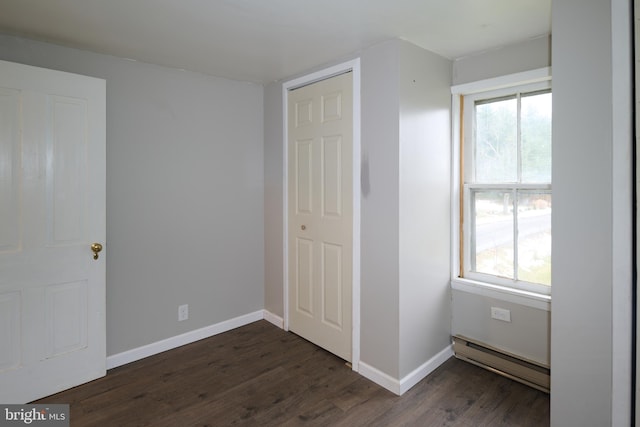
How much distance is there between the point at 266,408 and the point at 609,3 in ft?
8.58

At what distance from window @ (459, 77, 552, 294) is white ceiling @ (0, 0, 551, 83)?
440mm

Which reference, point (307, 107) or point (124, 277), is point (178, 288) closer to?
point (124, 277)

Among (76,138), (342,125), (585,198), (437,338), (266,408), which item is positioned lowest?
(266,408)

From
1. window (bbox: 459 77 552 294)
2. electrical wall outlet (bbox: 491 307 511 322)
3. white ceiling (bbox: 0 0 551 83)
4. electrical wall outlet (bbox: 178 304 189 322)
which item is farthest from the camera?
electrical wall outlet (bbox: 178 304 189 322)

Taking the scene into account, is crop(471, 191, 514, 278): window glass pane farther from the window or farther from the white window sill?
the white window sill

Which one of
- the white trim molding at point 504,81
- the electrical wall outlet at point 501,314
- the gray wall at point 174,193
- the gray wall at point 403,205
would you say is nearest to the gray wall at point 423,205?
the gray wall at point 403,205

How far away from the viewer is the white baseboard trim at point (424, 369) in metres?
2.35

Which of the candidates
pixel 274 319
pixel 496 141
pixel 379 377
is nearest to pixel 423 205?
pixel 496 141

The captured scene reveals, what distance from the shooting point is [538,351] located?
2385mm

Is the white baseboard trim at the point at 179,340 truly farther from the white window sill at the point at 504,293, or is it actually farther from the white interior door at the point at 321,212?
the white window sill at the point at 504,293

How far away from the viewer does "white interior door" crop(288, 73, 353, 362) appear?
266 centimetres

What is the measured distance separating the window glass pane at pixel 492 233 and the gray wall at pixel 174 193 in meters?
1.98

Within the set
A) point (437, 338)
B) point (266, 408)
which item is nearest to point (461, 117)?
point (437, 338)

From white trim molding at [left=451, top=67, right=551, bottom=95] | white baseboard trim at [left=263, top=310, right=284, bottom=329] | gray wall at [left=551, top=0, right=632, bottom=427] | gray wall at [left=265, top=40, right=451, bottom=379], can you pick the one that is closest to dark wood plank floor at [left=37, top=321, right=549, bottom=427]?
gray wall at [left=265, top=40, right=451, bottom=379]
